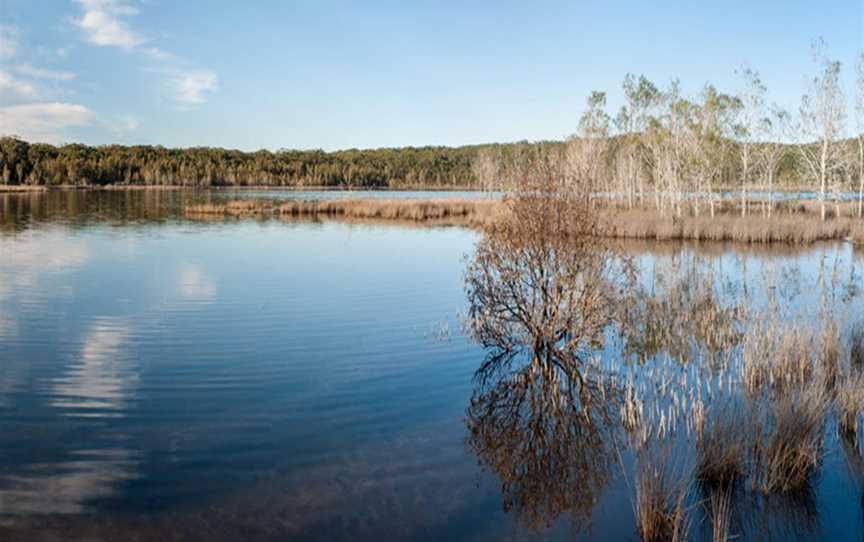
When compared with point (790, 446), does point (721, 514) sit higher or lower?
lower

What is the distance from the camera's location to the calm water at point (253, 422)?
5254 mm

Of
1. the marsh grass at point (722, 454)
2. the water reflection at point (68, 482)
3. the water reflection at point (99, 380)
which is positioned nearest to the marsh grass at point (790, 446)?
the marsh grass at point (722, 454)

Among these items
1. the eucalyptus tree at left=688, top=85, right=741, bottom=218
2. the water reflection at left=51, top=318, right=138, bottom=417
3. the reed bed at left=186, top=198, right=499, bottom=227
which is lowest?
the water reflection at left=51, top=318, right=138, bottom=417

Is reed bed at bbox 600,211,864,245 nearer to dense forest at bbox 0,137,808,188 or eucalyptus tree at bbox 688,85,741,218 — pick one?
eucalyptus tree at bbox 688,85,741,218

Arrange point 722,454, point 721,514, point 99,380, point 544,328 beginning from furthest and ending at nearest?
point 544,328
point 99,380
point 722,454
point 721,514

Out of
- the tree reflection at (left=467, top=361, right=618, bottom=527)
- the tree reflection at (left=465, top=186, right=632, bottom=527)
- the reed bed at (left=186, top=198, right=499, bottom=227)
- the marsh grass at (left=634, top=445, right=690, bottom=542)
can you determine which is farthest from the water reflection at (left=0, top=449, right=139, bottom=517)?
the reed bed at (left=186, top=198, right=499, bottom=227)

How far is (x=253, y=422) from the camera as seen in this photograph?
291 inches

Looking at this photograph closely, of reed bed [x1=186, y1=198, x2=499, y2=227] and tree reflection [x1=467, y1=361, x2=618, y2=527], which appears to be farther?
reed bed [x1=186, y1=198, x2=499, y2=227]

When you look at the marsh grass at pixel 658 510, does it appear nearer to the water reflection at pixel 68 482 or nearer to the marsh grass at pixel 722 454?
the marsh grass at pixel 722 454

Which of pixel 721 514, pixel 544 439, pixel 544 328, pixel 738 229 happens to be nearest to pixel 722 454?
pixel 721 514

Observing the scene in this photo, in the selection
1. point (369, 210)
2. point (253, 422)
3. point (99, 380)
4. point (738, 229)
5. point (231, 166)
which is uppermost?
point (231, 166)

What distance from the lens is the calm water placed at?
17.2 feet

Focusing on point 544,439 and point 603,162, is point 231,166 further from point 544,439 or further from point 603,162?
point 544,439

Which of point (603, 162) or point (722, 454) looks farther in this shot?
point (603, 162)
